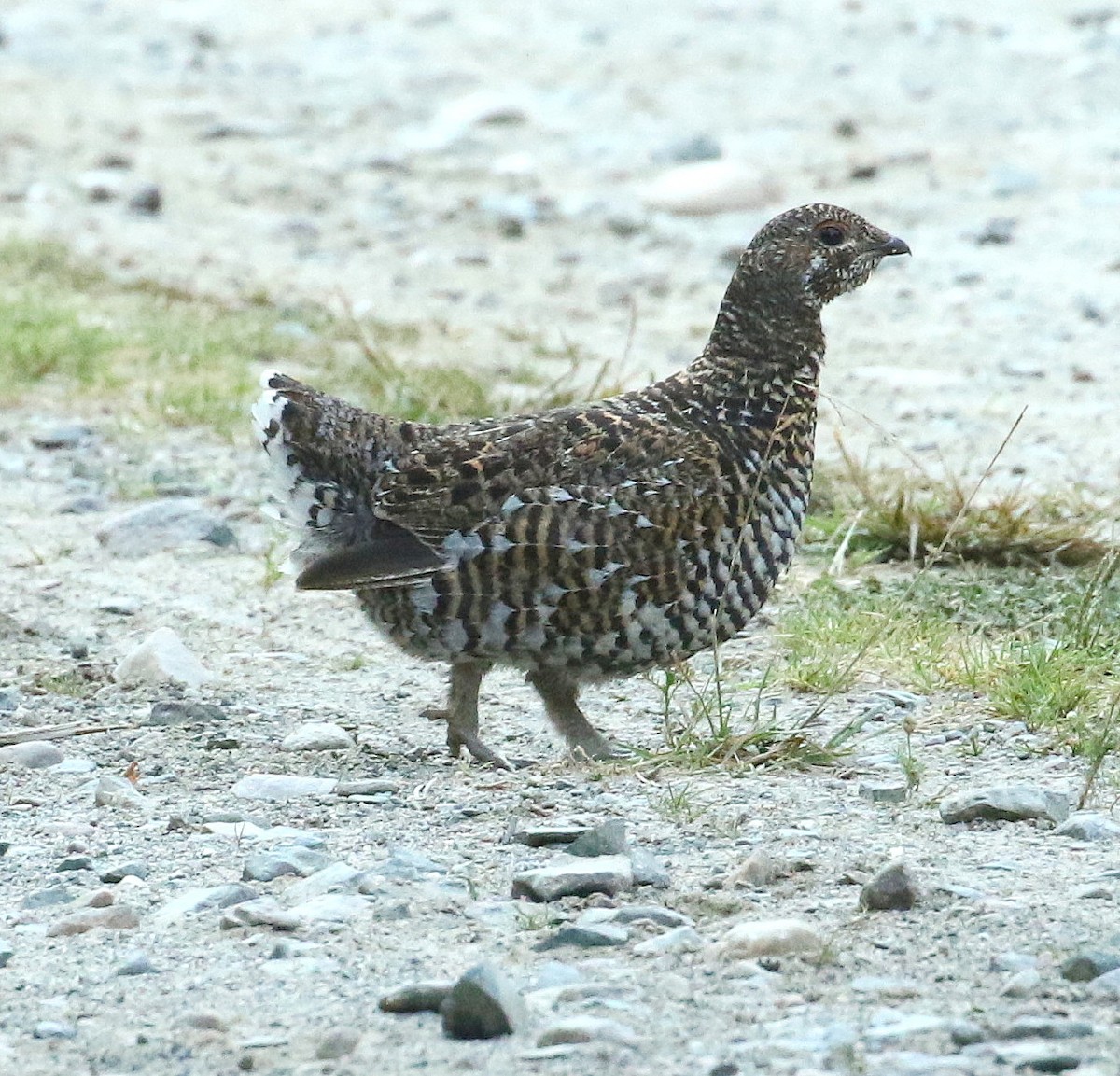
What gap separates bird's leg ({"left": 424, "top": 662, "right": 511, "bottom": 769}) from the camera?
5.95 meters

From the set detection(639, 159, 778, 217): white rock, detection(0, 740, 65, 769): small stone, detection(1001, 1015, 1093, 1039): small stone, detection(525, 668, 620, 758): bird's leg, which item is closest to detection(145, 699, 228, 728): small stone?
detection(0, 740, 65, 769): small stone

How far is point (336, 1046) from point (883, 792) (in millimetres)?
1919

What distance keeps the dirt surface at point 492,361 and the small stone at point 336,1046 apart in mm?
11

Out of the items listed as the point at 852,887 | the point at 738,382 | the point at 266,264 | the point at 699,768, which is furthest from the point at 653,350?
Result: the point at 852,887

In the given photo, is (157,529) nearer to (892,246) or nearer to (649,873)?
(892,246)

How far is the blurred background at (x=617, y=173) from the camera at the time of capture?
11.2 m

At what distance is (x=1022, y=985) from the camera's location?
396 centimetres

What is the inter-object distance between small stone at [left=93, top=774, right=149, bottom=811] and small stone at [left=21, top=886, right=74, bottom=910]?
2.03 ft

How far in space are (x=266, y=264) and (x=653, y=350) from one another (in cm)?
308

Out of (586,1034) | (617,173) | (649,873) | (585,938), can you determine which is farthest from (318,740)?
(617,173)

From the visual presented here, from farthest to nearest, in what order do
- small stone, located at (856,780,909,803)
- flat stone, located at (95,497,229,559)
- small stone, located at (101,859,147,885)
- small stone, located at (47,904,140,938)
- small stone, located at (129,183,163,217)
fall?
small stone, located at (129,183,163,217) → flat stone, located at (95,497,229,559) → small stone, located at (856,780,909,803) → small stone, located at (101,859,147,885) → small stone, located at (47,904,140,938)

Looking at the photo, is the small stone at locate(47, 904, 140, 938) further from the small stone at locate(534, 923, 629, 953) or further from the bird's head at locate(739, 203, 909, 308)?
the bird's head at locate(739, 203, 909, 308)

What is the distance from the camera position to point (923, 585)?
24.1ft

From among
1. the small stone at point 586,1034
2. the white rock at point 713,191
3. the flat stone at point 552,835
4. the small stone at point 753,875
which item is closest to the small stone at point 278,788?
the flat stone at point 552,835
